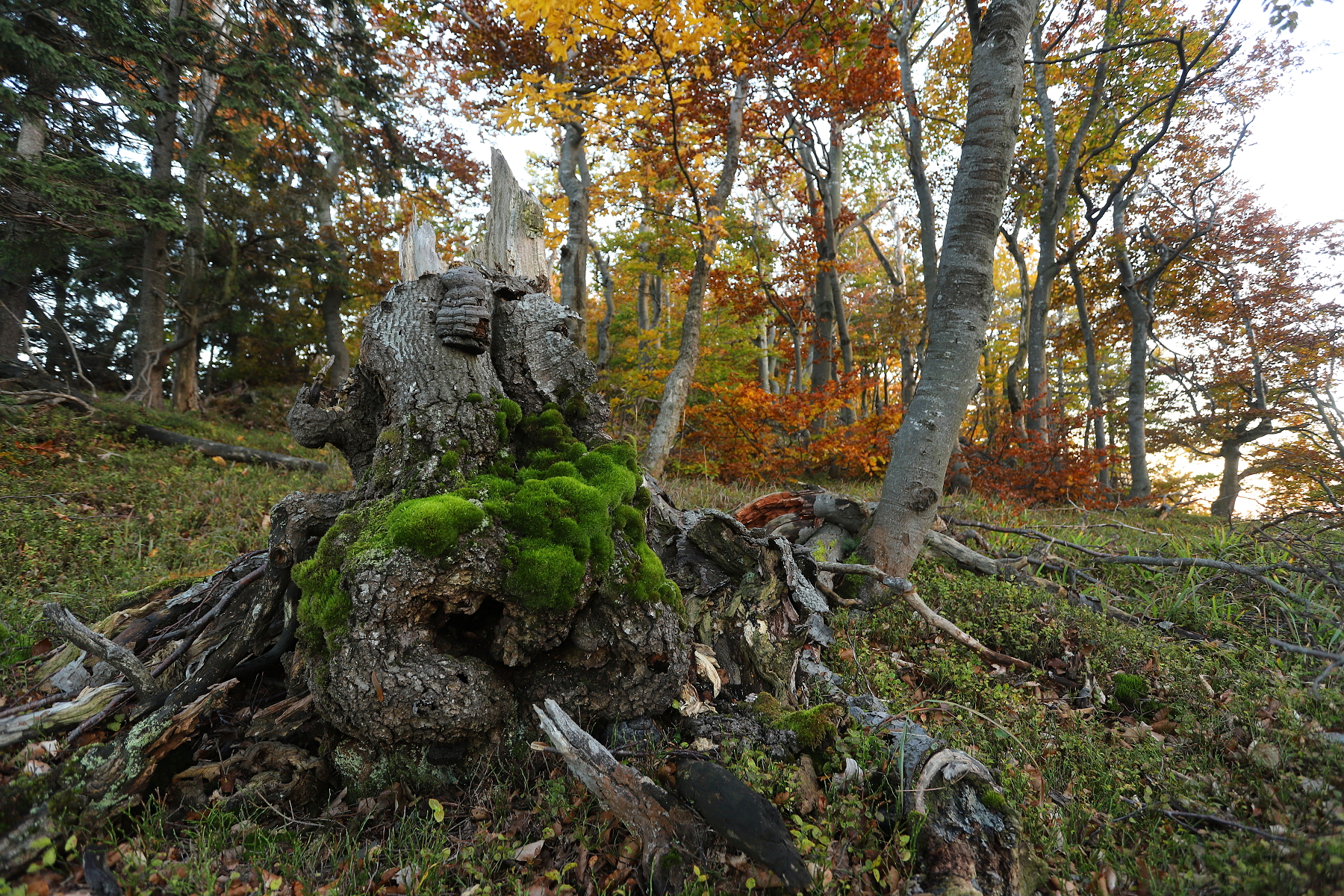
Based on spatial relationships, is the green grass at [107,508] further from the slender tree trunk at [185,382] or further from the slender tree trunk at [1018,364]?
the slender tree trunk at [1018,364]

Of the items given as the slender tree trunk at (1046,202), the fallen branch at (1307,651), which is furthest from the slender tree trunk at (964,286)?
the slender tree trunk at (1046,202)

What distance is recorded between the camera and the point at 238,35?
8742mm

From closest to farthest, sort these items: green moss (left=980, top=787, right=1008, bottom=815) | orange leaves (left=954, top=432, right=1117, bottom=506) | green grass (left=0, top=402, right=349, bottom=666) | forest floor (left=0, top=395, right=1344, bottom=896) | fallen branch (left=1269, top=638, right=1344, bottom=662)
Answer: forest floor (left=0, top=395, right=1344, bottom=896) < green moss (left=980, top=787, right=1008, bottom=815) < fallen branch (left=1269, top=638, right=1344, bottom=662) < green grass (left=0, top=402, right=349, bottom=666) < orange leaves (left=954, top=432, right=1117, bottom=506)

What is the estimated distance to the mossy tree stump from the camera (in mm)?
2328

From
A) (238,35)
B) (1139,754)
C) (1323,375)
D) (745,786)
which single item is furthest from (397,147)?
(1323,375)

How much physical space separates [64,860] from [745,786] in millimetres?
2478

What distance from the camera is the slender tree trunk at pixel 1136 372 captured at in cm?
1192

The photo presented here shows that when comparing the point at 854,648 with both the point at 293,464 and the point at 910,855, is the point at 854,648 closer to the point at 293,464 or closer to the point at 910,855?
the point at 910,855

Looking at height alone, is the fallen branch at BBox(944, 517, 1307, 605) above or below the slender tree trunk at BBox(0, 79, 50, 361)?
below

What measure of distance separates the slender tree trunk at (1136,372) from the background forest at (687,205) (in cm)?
8

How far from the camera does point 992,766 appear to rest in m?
2.53

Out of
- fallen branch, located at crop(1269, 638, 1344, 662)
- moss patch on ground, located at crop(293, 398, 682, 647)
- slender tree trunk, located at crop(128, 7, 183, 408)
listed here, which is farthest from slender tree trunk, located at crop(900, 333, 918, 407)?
slender tree trunk, located at crop(128, 7, 183, 408)

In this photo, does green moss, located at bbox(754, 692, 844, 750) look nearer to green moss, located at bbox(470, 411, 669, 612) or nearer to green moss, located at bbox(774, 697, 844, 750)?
green moss, located at bbox(774, 697, 844, 750)

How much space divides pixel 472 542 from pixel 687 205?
11.9 meters
